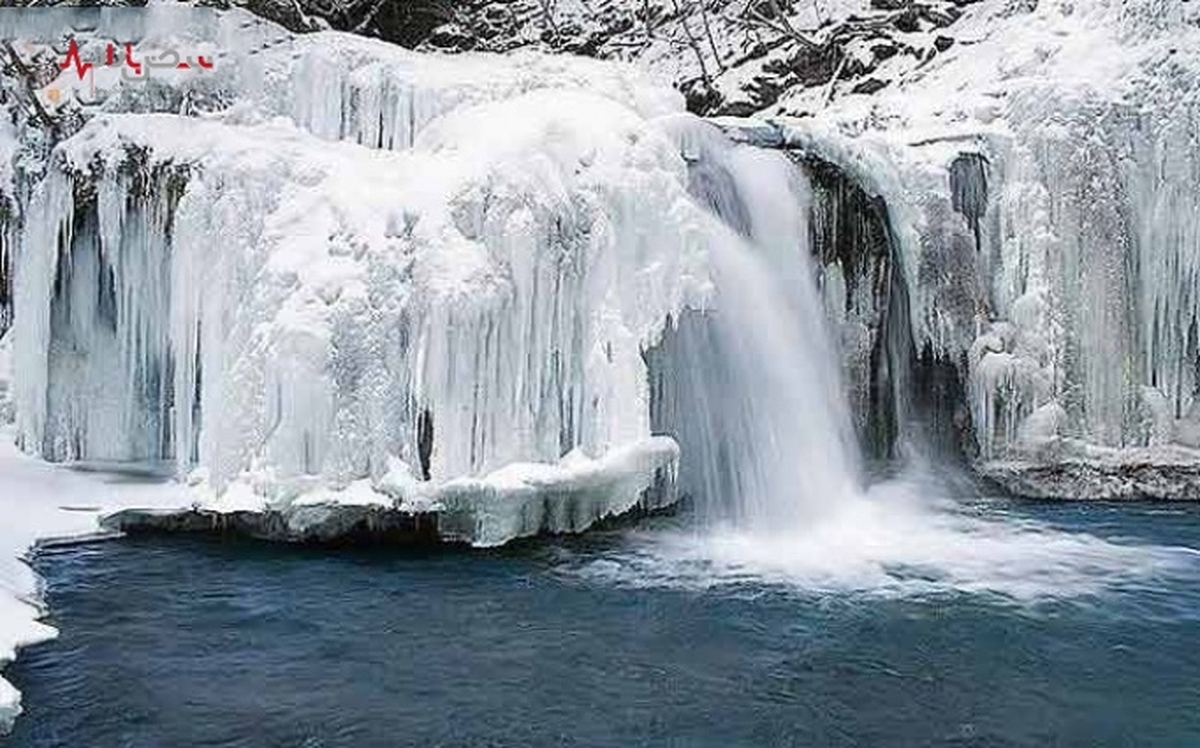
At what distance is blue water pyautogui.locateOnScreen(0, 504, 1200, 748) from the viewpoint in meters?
5.52

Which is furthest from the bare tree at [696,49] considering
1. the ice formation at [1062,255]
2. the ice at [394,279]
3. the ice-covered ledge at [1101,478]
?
the ice-covered ledge at [1101,478]

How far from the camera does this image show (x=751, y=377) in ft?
32.0

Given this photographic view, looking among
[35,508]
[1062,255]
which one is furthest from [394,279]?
[1062,255]

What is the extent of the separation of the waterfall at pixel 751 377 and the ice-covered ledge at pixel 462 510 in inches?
28.8

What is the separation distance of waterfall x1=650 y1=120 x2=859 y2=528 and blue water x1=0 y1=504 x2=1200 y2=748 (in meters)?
1.04

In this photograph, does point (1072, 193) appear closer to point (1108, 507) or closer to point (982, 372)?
point (982, 372)

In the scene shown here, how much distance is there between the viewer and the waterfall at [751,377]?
957cm

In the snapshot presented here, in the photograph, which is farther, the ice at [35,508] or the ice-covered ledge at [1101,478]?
the ice-covered ledge at [1101,478]

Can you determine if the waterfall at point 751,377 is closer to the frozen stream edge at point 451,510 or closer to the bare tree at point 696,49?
the frozen stream edge at point 451,510

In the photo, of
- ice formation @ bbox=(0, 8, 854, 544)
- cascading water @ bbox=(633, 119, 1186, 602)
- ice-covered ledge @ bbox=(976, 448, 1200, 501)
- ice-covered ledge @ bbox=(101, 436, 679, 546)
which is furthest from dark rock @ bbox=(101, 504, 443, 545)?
ice-covered ledge @ bbox=(976, 448, 1200, 501)

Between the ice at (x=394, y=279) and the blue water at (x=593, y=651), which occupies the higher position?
the ice at (x=394, y=279)

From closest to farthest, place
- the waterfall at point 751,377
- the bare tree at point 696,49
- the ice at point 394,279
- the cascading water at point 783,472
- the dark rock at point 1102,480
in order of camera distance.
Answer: the cascading water at point 783,472, the ice at point 394,279, the waterfall at point 751,377, the dark rock at point 1102,480, the bare tree at point 696,49

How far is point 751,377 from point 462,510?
2671mm

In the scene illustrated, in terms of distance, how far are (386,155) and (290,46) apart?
3.77 m
